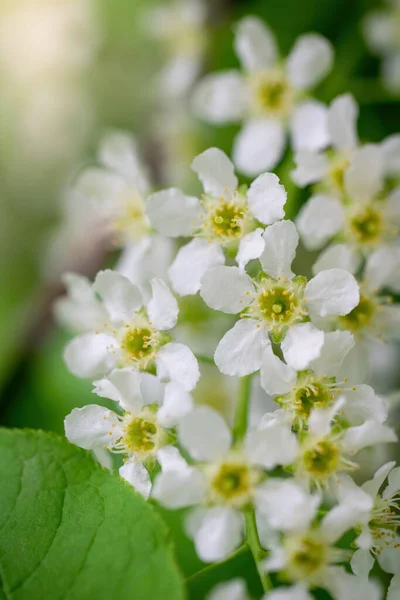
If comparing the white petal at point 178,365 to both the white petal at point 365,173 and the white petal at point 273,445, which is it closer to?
the white petal at point 273,445

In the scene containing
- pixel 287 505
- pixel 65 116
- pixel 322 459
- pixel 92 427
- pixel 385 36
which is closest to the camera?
pixel 287 505

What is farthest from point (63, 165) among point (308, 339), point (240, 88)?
point (308, 339)

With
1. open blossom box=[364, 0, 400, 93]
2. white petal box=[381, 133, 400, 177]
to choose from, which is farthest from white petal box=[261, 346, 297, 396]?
open blossom box=[364, 0, 400, 93]

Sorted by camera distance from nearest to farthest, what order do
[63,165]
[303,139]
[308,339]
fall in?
1. [308,339]
2. [303,139]
3. [63,165]

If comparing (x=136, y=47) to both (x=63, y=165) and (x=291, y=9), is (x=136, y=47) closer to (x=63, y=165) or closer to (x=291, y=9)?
(x=63, y=165)

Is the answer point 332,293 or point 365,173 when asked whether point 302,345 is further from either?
point 365,173

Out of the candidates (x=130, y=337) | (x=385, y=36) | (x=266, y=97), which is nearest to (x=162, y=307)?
Answer: (x=130, y=337)
